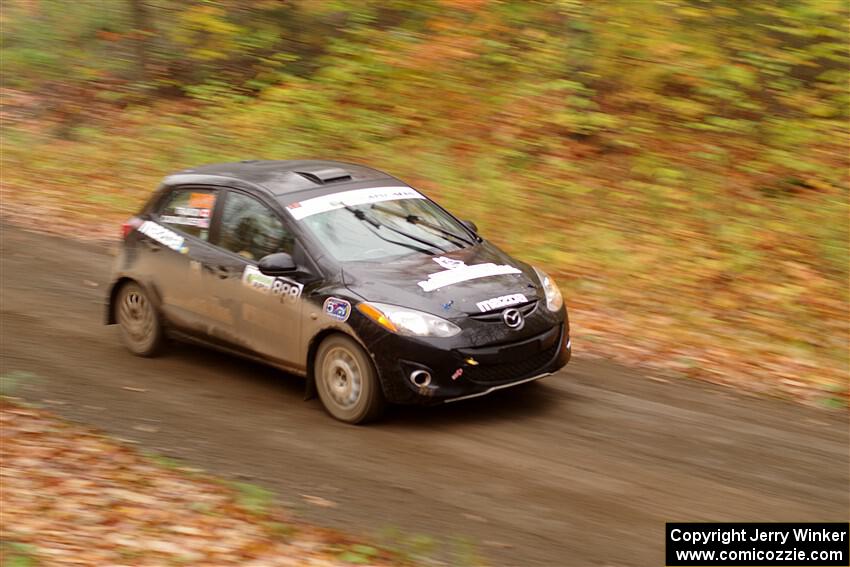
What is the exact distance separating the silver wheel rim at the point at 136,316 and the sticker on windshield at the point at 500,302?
3413 millimetres

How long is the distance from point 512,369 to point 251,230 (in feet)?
8.09

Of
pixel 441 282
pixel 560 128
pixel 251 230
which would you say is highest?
pixel 560 128

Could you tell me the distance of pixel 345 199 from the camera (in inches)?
341

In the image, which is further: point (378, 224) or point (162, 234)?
point (162, 234)

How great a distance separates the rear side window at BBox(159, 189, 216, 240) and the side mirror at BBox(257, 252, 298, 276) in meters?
1.11

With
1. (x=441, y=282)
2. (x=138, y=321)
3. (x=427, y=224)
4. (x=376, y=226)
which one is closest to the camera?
(x=441, y=282)

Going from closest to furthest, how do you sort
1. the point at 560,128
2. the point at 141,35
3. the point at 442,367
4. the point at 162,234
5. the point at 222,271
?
the point at 442,367 → the point at 222,271 → the point at 162,234 → the point at 560,128 → the point at 141,35

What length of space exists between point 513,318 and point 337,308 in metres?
1.30

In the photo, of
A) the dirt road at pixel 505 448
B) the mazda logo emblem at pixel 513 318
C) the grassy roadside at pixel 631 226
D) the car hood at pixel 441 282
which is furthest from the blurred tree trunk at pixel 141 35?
the mazda logo emblem at pixel 513 318

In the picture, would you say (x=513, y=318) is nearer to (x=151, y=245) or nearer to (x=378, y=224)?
(x=378, y=224)

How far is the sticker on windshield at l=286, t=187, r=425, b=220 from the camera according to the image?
8406 mm

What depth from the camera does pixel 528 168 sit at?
49.2 ft

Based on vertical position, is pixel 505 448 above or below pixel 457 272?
below

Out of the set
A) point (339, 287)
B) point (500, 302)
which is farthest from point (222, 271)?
point (500, 302)
